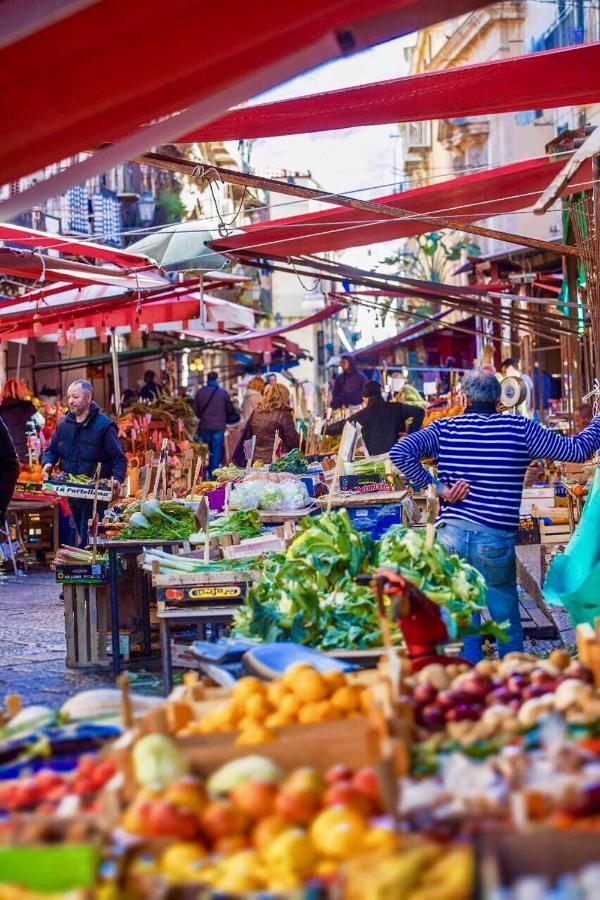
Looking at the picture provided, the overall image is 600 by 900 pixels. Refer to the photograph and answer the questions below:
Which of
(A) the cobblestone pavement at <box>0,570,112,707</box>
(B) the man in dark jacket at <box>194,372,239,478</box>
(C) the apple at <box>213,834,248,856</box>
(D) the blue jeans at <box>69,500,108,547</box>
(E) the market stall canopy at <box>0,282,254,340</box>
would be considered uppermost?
(E) the market stall canopy at <box>0,282,254,340</box>

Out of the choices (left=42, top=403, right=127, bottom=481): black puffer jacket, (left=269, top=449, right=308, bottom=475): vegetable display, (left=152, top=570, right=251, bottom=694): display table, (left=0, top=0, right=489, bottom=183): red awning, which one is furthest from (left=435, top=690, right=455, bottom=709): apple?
(left=42, top=403, right=127, bottom=481): black puffer jacket

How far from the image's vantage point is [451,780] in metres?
3.30

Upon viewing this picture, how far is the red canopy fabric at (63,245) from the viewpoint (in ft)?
37.3

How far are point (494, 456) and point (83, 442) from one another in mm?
6023

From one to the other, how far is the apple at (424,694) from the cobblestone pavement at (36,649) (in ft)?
12.1

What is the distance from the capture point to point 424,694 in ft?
13.9

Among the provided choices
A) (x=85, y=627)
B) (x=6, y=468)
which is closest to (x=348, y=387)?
(x=6, y=468)

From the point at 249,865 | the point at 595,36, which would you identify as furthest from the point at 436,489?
the point at 595,36

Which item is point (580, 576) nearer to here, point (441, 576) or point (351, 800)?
point (441, 576)

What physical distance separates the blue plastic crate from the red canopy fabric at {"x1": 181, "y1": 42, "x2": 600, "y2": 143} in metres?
2.62

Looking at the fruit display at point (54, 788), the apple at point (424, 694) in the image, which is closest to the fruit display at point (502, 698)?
the apple at point (424, 694)

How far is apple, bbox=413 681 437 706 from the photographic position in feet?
13.9

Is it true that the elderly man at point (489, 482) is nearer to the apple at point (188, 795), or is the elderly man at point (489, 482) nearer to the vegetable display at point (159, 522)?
the vegetable display at point (159, 522)

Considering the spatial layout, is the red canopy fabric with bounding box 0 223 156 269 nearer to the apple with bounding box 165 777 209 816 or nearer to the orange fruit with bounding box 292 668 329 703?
the orange fruit with bounding box 292 668 329 703
